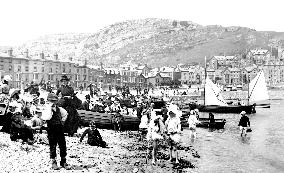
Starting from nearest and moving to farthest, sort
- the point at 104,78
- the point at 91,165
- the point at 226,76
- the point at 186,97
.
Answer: the point at 91,165
the point at 186,97
the point at 104,78
the point at 226,76

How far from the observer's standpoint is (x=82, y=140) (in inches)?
690

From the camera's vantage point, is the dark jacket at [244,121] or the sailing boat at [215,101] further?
the sailing boat at [215,101]

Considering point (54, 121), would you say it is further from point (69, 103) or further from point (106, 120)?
point (106, 120)

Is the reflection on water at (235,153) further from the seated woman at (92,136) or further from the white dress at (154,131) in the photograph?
the seated woman at (92,136)

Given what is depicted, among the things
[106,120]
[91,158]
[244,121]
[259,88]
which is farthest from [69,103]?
[259,88]

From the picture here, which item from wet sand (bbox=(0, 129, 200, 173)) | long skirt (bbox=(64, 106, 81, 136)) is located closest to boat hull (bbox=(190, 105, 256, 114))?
wet sand (bbox=(0, 129, 200, 173))

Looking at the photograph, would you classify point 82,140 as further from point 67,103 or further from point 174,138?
point 174,138

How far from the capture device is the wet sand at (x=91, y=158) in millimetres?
12203

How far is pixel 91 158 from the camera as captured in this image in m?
14.5

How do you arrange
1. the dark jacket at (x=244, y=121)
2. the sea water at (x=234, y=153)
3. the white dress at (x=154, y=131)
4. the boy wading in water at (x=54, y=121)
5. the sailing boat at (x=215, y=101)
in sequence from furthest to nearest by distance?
the sailing boat at (x=215, y=101)
the dark jacket at (x=244, y=121)
the sea water at (x=234, y=153)
the white dress at (x=154, y=131)
the boy wading in water at (x=54, y=121)

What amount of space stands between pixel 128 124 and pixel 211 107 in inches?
1350

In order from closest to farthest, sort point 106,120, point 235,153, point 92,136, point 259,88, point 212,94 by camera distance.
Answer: point 92,136
point 235,153
point 106,120
point 212,94
point 259,88

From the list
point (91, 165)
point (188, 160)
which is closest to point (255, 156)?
point (188, 160)

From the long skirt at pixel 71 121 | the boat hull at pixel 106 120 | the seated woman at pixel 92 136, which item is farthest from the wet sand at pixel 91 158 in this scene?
the boat hull at pixel 106 120
